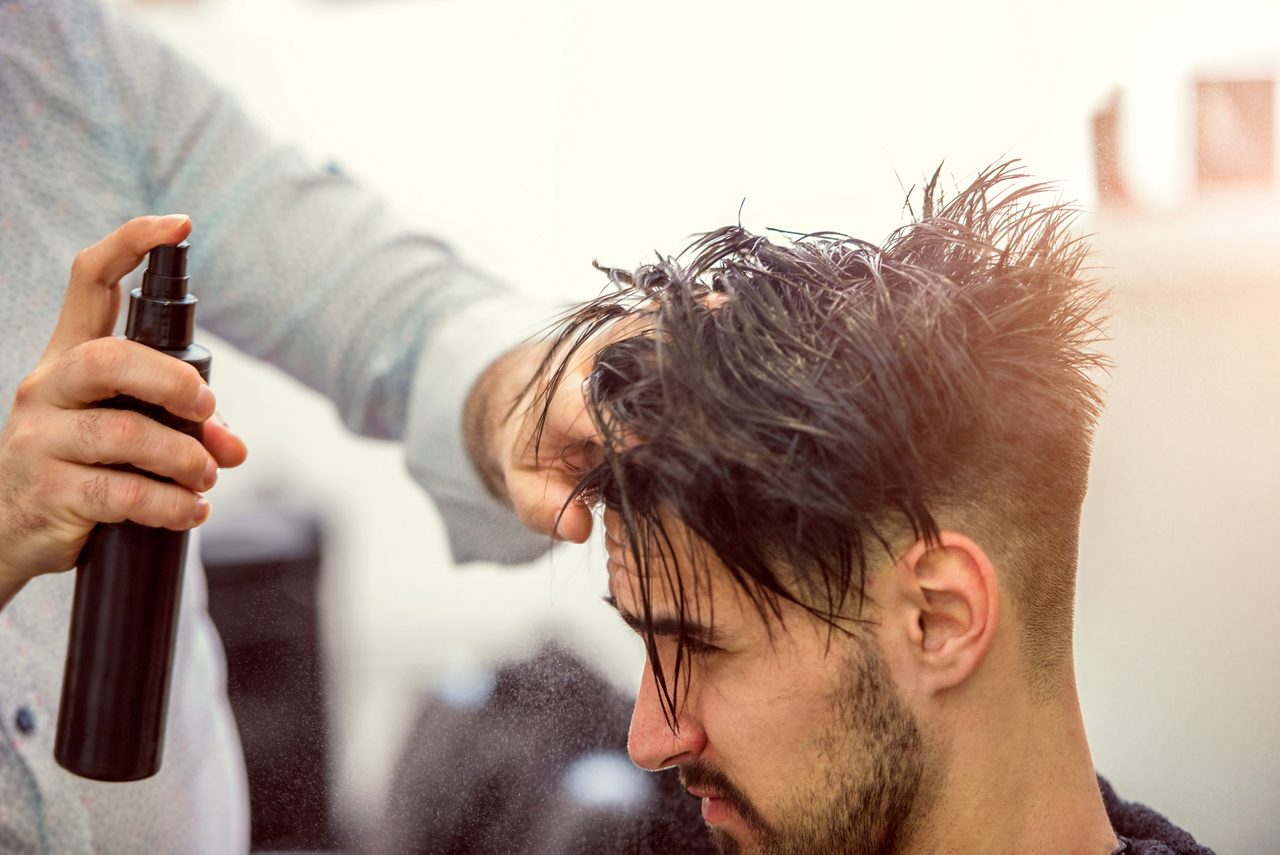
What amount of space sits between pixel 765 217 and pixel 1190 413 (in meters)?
0.43

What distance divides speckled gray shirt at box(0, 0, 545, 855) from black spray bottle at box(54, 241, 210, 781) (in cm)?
24

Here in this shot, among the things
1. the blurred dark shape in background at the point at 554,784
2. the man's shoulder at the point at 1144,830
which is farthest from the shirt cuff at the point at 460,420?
the man's shoulder at the point at 1144,830

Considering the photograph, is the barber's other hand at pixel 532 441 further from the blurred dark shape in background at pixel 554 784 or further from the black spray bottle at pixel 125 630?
the black spray bottle at pixel 125 630

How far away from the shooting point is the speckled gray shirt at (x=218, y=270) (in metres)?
1.24

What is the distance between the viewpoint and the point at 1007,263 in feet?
3.08

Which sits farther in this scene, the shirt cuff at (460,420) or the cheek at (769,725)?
the shirt cuff at (460,420)

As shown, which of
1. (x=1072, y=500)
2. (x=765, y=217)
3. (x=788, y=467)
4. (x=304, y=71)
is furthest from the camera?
(x=304, y=71)

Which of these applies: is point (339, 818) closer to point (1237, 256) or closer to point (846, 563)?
point (846, 563)

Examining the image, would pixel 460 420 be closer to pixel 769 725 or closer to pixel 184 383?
pixel 184 383

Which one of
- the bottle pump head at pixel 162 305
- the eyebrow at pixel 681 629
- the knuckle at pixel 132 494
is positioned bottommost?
the eyebrow at pixel 681 629

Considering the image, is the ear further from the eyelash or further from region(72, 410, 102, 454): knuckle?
region(72, 410, 102, 454): knuckle

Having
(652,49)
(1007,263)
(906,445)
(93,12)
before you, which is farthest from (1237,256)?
(93,12)

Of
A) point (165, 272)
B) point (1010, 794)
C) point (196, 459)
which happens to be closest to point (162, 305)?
point (165, 272)

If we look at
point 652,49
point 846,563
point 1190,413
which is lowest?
point 846,563
